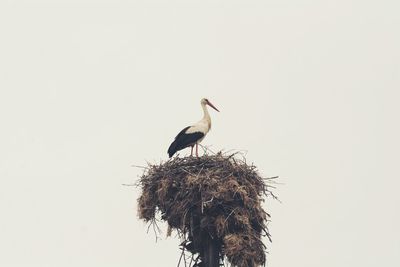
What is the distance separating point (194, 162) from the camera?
1872cm

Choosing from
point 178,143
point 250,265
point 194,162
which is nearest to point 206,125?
point 178,143

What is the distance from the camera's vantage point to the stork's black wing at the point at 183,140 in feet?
66.4

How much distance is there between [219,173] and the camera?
1839cm

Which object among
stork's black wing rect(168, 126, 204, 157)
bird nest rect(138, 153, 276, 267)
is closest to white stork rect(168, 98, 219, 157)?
stork's black wing rect(168, 126, 204, 157)

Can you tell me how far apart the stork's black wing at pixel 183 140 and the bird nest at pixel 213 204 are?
1.33 m

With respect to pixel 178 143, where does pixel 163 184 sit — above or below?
below

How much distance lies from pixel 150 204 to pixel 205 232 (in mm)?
1174

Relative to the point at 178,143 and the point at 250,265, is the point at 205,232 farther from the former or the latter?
the point at 178,143

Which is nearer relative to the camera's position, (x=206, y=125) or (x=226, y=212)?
(x=226, y=212)

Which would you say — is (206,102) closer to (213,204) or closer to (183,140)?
(183,140)

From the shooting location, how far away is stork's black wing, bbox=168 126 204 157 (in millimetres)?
20227

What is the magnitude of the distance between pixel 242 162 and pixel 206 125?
2833 mm

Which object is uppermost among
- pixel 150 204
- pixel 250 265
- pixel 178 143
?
pixel 178 143

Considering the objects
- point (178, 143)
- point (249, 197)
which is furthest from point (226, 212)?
point (178, 143)
